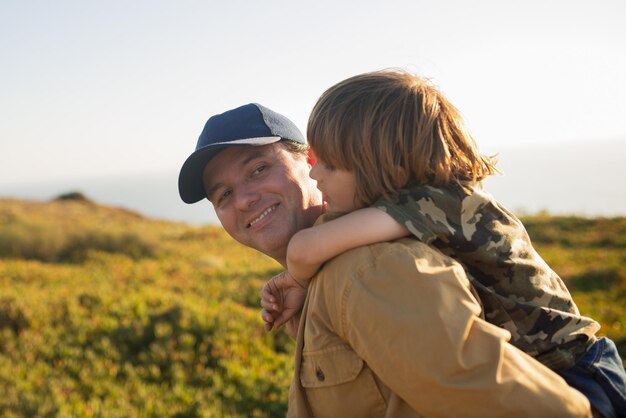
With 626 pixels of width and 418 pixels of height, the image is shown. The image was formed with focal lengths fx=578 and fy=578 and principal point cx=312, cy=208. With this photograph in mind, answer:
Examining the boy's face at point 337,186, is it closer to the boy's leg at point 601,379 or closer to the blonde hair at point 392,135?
the blonde hair at point 392,135

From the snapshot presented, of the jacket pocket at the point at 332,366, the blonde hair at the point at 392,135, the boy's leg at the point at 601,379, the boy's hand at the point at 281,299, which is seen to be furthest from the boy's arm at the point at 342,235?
the boy's leg at the point at 601,379

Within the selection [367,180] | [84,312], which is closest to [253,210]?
[367,180]

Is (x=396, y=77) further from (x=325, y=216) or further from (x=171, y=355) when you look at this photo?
(x=171, y=355)

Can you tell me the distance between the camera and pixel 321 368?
183cm

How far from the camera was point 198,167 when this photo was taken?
280 cm

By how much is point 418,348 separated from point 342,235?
0.42 meters

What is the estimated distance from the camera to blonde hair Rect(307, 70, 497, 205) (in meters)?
1.86

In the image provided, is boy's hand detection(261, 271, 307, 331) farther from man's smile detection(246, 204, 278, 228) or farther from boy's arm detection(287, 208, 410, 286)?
boy's arm detection(287, 208, 410, 286)

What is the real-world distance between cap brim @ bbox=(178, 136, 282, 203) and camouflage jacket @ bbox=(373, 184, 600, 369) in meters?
1.01

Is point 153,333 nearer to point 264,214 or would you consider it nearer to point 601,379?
point 264,214

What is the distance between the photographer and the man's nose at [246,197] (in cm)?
279

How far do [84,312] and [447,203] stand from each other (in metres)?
8.09

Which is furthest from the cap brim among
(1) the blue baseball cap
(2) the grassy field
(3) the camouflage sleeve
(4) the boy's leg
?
(2) the grassy field

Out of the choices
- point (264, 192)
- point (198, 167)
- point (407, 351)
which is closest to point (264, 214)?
point (264, 192)
